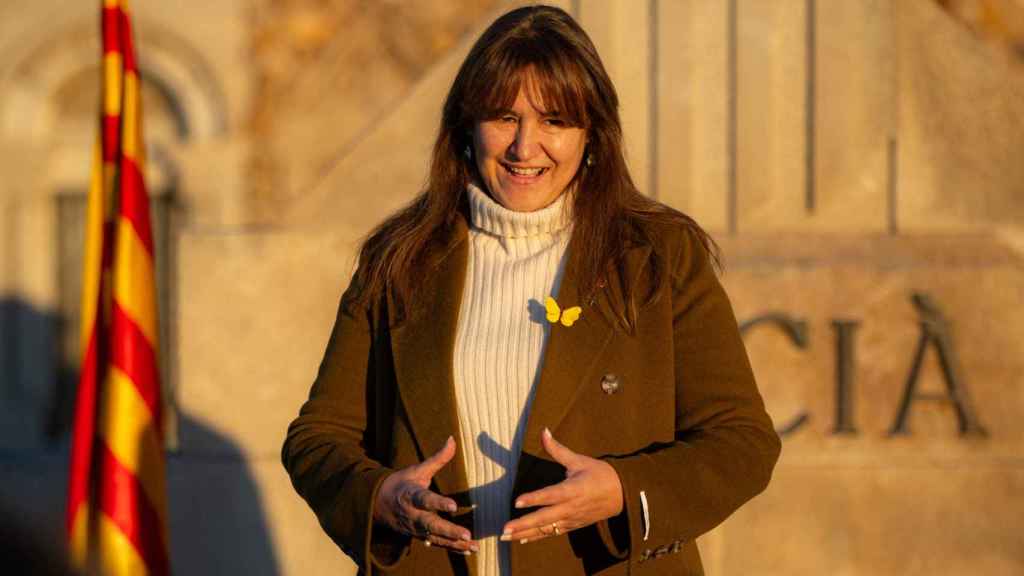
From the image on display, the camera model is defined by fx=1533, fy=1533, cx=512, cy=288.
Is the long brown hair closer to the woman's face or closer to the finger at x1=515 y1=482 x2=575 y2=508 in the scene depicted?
the woman's face

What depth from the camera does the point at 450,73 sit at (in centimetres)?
487

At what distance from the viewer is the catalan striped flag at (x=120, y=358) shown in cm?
374

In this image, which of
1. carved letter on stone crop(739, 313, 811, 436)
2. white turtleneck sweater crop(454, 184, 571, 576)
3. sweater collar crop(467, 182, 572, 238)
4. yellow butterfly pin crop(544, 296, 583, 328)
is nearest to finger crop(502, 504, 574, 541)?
white turtleneck sweater crop(454, 184, 571, 576)

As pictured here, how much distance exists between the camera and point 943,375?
442 cm

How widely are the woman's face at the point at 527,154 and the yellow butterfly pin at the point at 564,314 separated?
0.19 m

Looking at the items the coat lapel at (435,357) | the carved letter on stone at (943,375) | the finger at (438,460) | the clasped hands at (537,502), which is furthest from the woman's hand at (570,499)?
the carved letter on stone at (943,375)

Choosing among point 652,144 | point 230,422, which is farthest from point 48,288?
point 652,144

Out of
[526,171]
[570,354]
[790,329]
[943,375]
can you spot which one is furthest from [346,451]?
[943,375]

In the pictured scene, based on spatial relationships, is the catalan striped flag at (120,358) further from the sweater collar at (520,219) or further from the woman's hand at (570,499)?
the woman's hand at (570,499)

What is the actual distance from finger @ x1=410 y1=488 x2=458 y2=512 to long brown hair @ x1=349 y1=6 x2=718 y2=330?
0.40m

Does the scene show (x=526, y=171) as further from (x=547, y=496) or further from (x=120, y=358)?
(x=120, y=358)

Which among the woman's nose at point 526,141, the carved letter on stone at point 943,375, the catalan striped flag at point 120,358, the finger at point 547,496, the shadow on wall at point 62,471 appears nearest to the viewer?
the finger at point 547,496

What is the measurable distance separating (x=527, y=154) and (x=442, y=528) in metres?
0.61

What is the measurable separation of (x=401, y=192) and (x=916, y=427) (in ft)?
5.64
